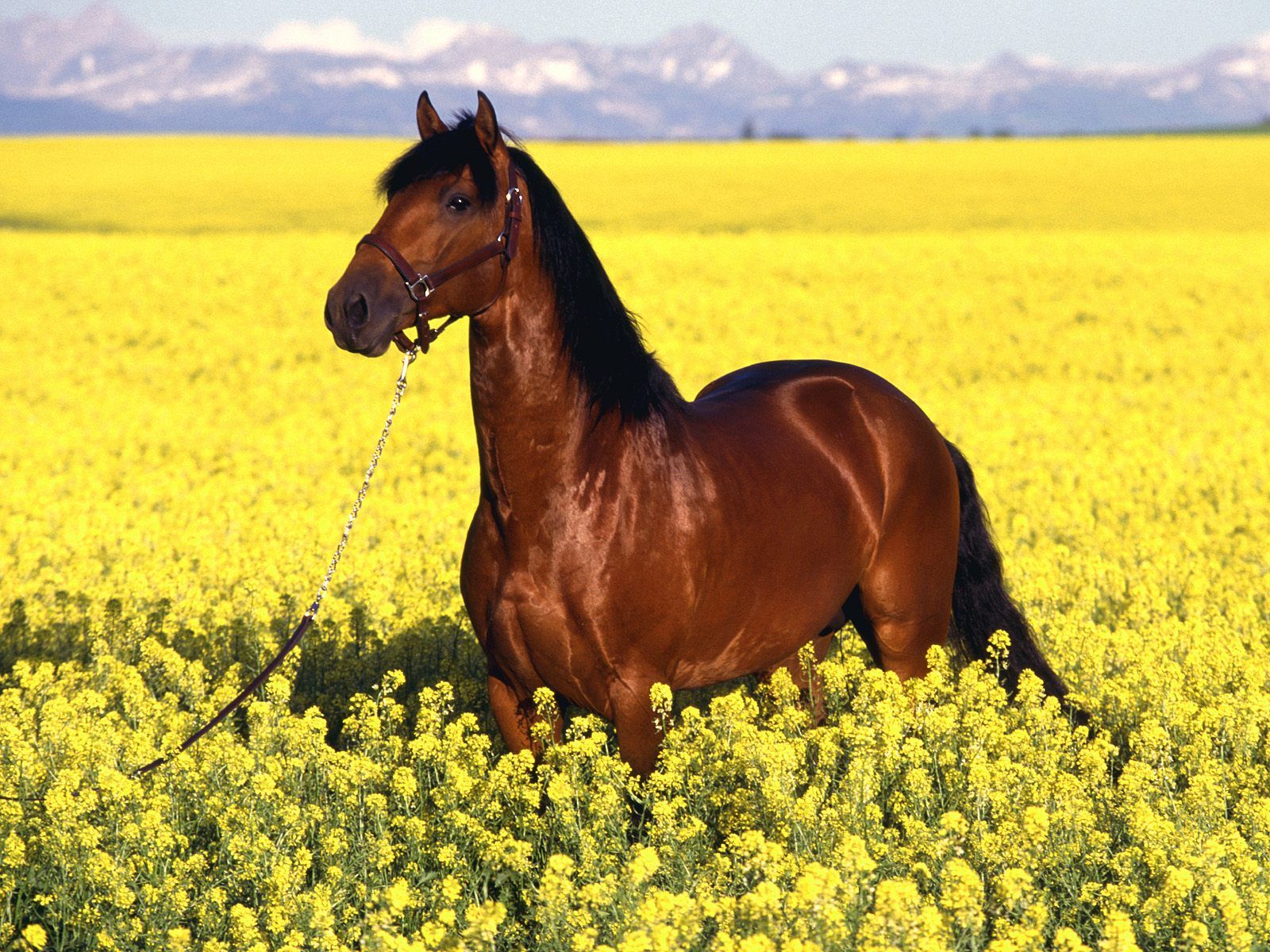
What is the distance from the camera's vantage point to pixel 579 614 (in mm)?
4258

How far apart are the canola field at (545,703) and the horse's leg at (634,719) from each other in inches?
2.8

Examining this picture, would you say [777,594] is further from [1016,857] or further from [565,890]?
[565,890]

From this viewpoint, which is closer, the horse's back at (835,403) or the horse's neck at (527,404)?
the horse's neck at (527,404)

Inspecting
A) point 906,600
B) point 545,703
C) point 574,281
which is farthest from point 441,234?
point 906,600

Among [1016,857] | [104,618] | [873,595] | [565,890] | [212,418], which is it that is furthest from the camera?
[212,418]

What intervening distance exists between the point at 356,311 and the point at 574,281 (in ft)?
2.42

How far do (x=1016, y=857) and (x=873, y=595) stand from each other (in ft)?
4.83

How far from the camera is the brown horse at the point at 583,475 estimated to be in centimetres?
400

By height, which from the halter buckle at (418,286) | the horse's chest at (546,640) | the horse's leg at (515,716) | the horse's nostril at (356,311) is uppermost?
the halter buckle at (418,286)

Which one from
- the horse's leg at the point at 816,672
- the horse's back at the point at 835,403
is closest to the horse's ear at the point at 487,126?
the horse's back at the point at 835,403

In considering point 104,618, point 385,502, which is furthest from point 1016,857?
point 385,502

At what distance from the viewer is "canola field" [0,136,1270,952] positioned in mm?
3943

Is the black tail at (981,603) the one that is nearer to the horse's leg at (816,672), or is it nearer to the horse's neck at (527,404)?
the horse's leg at (816,672)

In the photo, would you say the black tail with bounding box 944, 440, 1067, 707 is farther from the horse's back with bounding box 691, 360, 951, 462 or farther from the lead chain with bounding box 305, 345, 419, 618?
the lead chain with bounding box 305, 345, 419, 618
